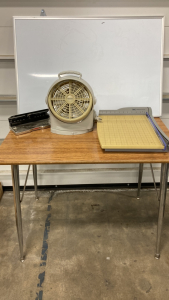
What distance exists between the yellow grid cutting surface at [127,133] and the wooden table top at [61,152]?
45 millimetres

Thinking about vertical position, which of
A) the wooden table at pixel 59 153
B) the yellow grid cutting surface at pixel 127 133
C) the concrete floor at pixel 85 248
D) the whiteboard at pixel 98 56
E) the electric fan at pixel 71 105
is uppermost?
the whiteboard at pixel 98 56

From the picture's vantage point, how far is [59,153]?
1.40 meters

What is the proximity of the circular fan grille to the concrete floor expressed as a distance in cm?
84

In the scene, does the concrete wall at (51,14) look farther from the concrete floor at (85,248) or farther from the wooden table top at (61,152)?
the wooden table top at (61,152)

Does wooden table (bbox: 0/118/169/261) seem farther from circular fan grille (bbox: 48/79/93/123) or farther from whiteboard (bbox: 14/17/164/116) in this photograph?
whiteboard (bbox: 14/17/164/116)

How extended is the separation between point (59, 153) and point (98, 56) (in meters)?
0.85

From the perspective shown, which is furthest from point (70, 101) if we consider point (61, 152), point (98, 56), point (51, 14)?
point (51, 14)

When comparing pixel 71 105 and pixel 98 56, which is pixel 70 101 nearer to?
pixel 71 105

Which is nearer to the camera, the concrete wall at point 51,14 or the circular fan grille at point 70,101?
the circular fan grille at point 70,101

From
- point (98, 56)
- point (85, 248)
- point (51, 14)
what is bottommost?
point (85, 248)

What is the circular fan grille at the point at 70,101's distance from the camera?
1.57 m

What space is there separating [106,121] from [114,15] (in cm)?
79

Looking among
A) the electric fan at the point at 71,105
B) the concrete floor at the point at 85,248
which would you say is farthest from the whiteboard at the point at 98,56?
the concrete floor at the point at 85,248

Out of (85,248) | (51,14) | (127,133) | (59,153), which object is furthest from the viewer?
(51,14)
